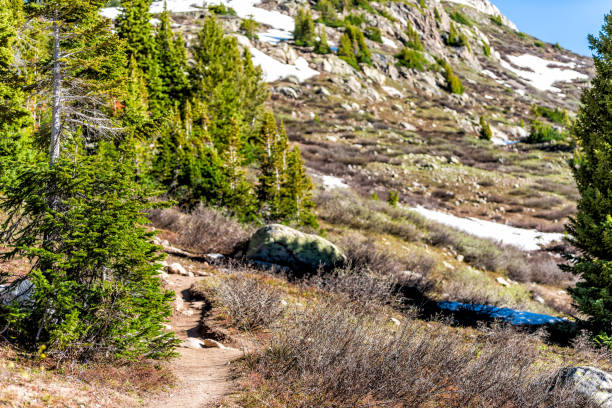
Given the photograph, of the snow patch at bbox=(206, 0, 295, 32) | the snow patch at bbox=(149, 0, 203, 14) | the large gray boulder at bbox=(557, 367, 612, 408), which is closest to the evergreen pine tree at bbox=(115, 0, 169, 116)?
the large gray boulder at bbox=(557, 367, 612, 408)

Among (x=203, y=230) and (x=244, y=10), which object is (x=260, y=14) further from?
(x=203, y=230)

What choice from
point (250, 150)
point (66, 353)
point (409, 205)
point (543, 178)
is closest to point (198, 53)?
point (250, 150)

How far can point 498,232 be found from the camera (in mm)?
21062

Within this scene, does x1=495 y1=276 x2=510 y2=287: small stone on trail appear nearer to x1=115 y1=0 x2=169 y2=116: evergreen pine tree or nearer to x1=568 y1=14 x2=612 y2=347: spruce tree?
x1=568 y1=14 x2=612 y2=347: spruce tree

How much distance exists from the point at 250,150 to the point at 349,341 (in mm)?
21531

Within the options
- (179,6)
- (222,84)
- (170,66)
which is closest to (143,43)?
(170,66)

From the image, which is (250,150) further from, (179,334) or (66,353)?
(66,353)

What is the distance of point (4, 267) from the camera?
6082 millimetres

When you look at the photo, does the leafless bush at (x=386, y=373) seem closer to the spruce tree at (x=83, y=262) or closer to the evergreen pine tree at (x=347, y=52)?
the spruce tree at (x=83, y=262)

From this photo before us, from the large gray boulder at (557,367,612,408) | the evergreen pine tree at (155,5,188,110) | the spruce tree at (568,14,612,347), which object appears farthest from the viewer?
the evergreen pine tree at (155,5,188,110)

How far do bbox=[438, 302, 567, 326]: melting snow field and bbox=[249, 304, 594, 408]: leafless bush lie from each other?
14.2ft

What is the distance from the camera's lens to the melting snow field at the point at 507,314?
8.94 meters

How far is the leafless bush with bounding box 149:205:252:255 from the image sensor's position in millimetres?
11539

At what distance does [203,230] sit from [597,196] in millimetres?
10426
